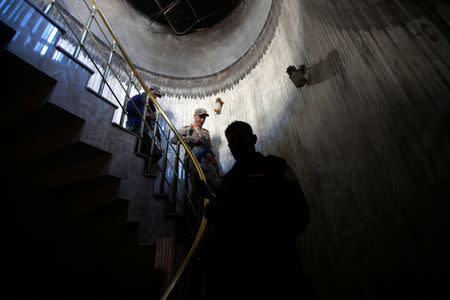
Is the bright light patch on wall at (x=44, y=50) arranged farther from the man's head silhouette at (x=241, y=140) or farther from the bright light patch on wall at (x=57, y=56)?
the man's head silhouette at (x=241, y=140)

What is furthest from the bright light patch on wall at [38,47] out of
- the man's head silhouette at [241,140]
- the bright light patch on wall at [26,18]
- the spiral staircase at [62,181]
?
the man's head silhouette at [241,140]

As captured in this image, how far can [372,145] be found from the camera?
1.46 m

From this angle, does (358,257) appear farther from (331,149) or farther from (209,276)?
(209,276)

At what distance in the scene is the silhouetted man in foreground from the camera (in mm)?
787

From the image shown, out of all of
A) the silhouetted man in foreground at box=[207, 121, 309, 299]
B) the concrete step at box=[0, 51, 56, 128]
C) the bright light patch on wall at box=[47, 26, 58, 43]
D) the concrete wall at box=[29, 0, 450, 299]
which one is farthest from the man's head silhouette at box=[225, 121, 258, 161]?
the bright light patch on wall at box=[47, 26, 58, 43]

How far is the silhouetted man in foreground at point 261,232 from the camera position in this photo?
2.58 ft

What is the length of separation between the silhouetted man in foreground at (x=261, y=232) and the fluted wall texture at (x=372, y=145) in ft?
0.23

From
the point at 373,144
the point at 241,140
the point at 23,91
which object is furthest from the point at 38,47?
the point at 373,144

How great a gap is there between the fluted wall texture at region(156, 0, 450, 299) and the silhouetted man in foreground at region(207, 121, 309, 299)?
0.07m

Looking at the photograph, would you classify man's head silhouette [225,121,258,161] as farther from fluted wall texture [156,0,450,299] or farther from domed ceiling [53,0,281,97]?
domed ceiling [53,0,281,97]

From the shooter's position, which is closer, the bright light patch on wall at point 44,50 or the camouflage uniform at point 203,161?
the bright light patch on wall at point 44,50

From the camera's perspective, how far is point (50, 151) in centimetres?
142

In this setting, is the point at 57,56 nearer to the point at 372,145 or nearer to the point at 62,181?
the point at 62,181

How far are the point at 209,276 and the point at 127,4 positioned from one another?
4459mm
